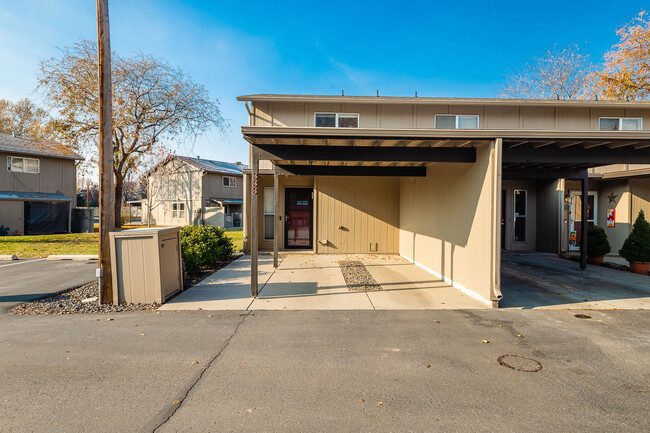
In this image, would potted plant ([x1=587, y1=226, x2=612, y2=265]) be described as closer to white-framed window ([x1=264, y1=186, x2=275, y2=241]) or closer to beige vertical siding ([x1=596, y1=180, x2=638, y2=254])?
beige vertical siding ([x1=596, y1=180, x2=638, y2=254])

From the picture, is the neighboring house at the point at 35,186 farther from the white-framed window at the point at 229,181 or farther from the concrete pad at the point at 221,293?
the concrete pad at the point at 221,293

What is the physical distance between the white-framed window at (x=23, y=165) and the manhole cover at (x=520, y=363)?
83.8 ft

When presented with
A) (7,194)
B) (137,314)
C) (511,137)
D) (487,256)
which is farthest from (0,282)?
(7,194)

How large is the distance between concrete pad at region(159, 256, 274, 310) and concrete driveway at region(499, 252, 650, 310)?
440 centimetres

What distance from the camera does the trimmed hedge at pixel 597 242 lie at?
8789mm

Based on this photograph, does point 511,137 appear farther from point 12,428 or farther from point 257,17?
point 257,17

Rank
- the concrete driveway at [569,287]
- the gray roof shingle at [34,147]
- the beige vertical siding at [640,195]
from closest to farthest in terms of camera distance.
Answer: the concrete driveway at [569,287]
the beige vertical siding at [640,195]
the gray roof shingle at [34,147]

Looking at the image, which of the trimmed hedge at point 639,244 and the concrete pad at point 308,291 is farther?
the trimmed hedge at point 639,244

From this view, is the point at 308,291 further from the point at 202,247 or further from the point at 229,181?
the point at 229,181

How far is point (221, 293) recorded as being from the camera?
5934 millimetres

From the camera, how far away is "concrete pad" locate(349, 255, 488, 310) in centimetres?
525

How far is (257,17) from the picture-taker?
34.6 ft

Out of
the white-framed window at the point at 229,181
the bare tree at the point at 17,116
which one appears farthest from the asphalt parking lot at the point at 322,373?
the bare tree at the point at 17,116

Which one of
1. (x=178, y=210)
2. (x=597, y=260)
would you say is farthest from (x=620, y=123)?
(x=178, y=210)
